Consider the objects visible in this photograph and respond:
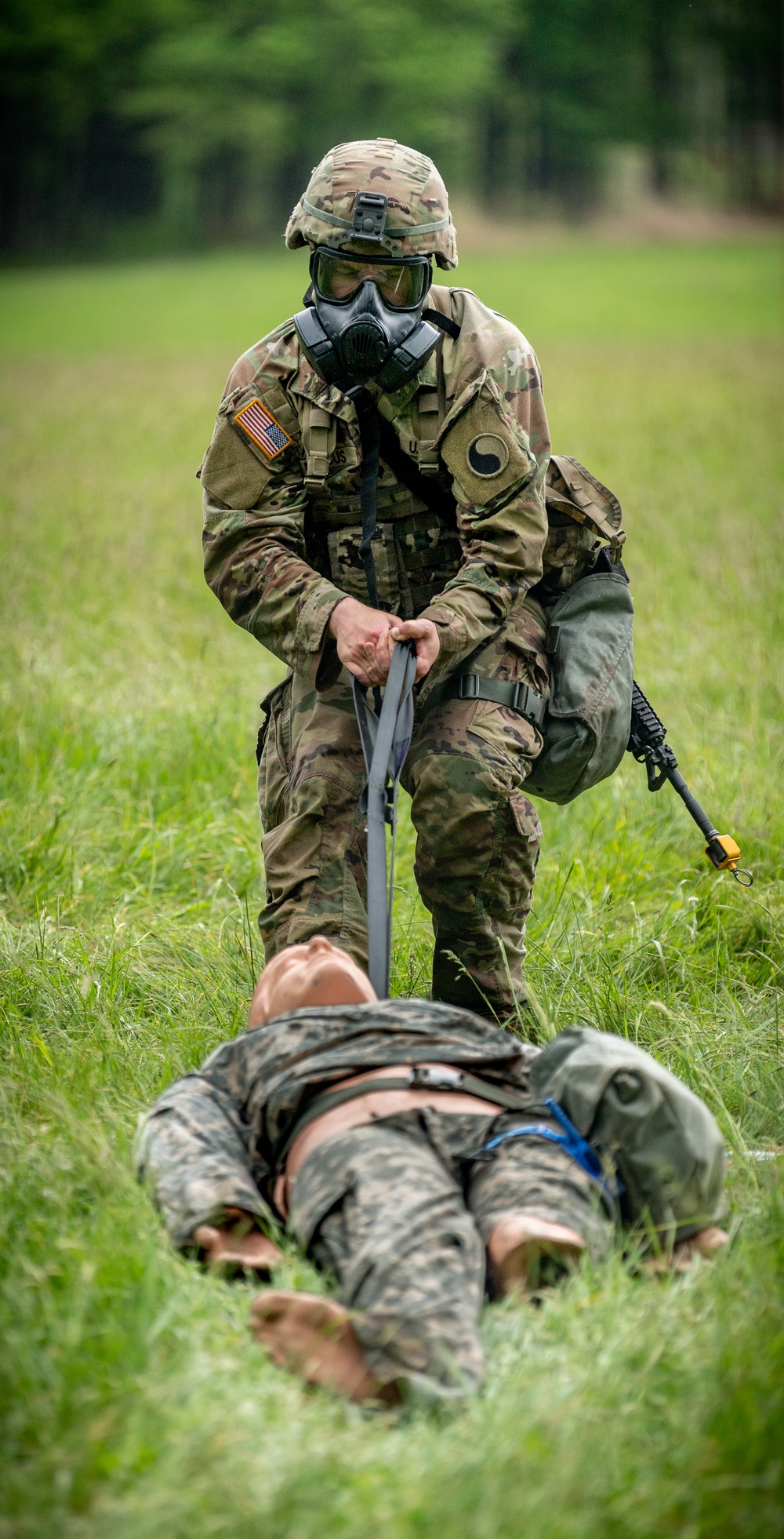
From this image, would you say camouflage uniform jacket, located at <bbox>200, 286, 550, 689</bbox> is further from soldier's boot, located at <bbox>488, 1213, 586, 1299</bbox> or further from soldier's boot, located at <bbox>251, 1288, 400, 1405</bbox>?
soldier's boot, located at <bbox>251, 1288, 400, 1405</bbox>

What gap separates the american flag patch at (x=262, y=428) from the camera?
3418 mm

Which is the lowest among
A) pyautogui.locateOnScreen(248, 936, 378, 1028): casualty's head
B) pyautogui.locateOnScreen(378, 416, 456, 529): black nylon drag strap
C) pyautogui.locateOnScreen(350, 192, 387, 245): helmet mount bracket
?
pyautogui.locateOnScreen(248, 936, 378, 1028): casualty's head

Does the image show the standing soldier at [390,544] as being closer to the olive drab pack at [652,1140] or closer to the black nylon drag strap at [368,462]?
the black nylon drag strap at [368,462]

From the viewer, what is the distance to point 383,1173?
219 centimetres

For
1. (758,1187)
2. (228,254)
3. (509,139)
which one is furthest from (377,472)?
(509,139)

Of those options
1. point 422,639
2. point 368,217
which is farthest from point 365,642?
point 368,217

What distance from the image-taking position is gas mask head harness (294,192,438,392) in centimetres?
319

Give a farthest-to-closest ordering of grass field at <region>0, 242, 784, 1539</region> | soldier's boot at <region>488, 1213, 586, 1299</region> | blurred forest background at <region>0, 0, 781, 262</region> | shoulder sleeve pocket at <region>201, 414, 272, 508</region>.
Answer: blurred forest background at <region>0, 0, 781, 262</region>, shoulder sleeve pocket at <region>201, 414, 272, 508</region>, soldier's boot at <region>488, 1213, 586, 1299</region>, grass field at <region>0, 242, 784, 1539</region>

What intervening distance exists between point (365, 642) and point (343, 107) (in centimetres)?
5637

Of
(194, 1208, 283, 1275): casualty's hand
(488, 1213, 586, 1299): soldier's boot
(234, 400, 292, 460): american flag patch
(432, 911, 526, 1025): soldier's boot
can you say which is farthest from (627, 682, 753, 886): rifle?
(194, 1208, 283, 1275): casualty's hand

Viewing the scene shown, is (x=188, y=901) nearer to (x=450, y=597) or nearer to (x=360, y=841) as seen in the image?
(x=360, y=841)

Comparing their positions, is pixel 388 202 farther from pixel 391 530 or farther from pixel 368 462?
pixel 391 530

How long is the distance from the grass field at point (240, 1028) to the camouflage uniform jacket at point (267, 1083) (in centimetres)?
9

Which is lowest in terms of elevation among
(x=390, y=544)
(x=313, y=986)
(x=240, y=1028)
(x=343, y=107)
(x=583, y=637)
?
(x=240, y=1028)
